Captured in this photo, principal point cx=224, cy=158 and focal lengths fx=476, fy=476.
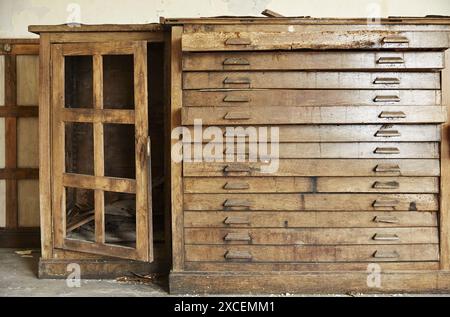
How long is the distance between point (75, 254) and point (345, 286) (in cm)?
205

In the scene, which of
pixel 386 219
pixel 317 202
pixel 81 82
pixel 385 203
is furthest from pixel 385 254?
pixel 81 82

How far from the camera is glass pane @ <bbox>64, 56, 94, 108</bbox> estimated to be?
4.16 meters

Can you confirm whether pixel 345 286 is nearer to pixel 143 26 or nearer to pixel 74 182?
pixel 74 182

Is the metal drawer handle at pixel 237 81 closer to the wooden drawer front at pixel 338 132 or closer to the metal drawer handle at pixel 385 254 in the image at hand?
the wooden drawer front at pixel 338 132

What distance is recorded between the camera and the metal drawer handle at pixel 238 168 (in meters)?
3.31

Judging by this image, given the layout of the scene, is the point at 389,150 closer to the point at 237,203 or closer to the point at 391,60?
the point at 391,60

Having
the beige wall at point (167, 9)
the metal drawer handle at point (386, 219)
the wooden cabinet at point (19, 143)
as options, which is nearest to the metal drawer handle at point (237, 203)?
the metal drawer handle at point (386, 219)

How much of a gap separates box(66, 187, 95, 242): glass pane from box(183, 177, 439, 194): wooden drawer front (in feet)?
3.88

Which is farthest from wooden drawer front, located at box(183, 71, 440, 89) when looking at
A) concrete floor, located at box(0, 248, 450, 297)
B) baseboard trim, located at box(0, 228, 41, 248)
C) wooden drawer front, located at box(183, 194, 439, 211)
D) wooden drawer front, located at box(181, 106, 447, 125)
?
baseboard trim, located at box(0, 228, 41, 248)

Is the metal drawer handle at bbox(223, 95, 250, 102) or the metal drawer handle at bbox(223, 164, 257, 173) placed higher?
the metal drawer handle at bbox(223, 95, 250, 102)

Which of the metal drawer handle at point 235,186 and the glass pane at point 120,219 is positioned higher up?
the metal drawer handle at point 235,186

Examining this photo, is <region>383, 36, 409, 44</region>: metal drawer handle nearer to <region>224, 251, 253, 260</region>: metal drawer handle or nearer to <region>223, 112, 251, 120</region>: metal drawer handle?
<region>223, 112, 251, 120</region>: metal drawer handle

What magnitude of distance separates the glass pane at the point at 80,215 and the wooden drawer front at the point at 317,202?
3.47 feet
